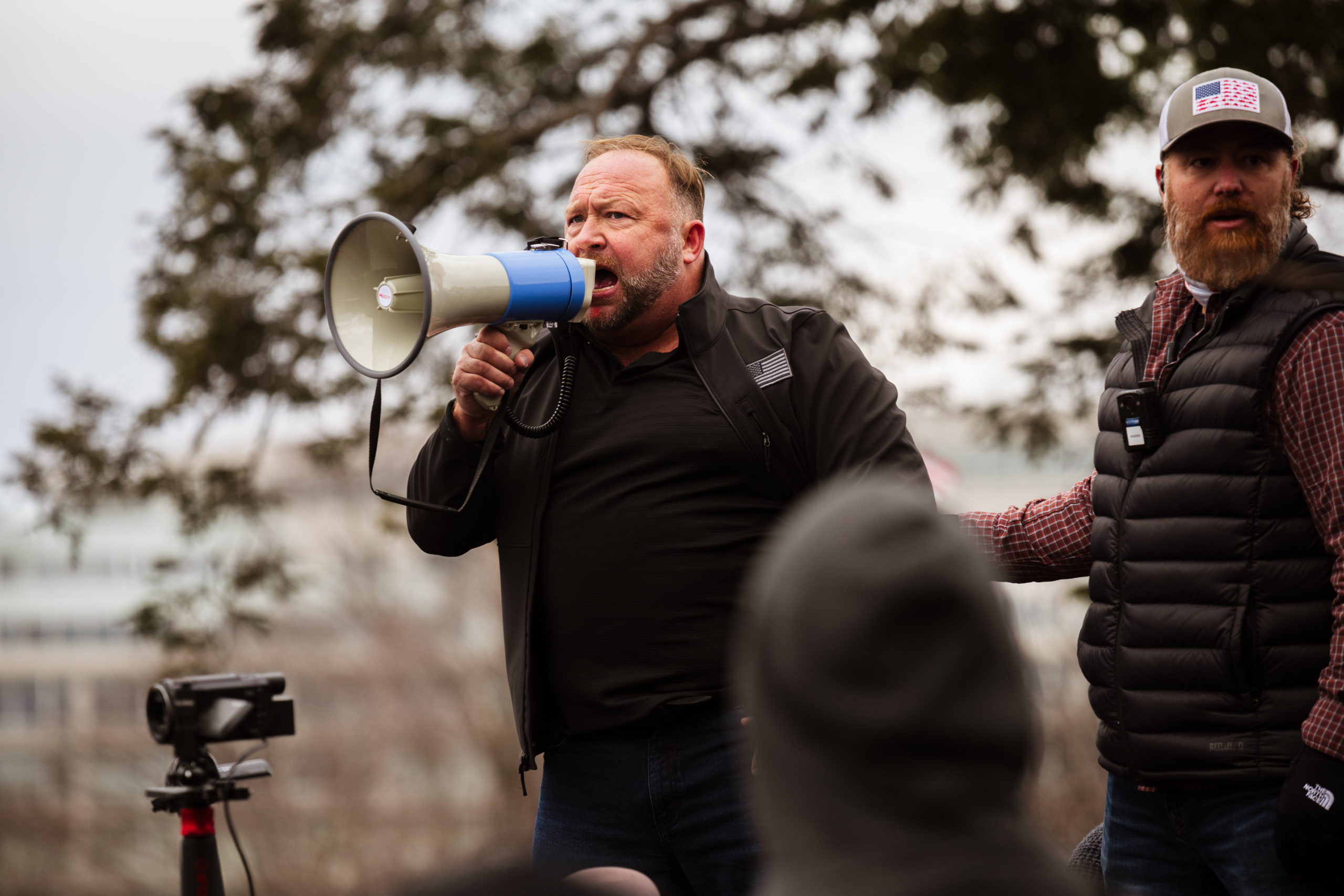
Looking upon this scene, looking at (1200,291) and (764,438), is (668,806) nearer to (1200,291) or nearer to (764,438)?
(764,438)

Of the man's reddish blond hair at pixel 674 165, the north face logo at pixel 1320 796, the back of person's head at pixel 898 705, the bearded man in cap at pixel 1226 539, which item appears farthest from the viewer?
the man's reddish blond hair at pixel 674 165

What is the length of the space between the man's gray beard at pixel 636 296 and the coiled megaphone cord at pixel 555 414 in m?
0.10

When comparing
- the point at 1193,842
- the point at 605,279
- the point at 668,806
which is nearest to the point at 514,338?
the point at 605,279

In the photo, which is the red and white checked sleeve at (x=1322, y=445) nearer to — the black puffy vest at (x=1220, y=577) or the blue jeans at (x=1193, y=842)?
the black puffy vest at (x=1220, y=577)

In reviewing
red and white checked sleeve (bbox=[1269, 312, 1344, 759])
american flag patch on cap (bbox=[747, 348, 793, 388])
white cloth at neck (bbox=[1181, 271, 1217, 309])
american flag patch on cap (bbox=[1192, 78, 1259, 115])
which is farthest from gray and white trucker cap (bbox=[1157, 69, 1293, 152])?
american flag patch on cap (bbox=[747, 348, 793, 388])

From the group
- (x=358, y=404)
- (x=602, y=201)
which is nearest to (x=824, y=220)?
(x=358, y=404)

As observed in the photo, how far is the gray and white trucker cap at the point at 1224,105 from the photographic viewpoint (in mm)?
2357

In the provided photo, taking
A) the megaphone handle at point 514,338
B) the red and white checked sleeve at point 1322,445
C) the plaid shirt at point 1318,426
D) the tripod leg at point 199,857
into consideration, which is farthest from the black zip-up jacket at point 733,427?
the tripod leg at point 199,857

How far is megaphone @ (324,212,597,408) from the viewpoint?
8.45 ft

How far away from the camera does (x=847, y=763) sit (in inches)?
36.9

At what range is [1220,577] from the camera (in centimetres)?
223

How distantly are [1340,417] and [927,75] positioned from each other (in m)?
5.07

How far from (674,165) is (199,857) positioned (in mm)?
1980

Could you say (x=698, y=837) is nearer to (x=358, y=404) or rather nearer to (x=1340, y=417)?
(x=1340, y=417)
